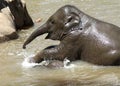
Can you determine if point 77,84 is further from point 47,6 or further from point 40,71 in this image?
point 47,6

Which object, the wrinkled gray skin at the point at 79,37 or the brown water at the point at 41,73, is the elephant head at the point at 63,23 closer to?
the wrinkled gray skin at the point at 79,37

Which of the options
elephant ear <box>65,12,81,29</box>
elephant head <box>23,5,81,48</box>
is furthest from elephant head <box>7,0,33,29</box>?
elephant ear <box>65,12,81,29</box>

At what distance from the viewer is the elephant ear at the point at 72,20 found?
331 inches

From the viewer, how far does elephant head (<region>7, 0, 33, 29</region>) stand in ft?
38.1

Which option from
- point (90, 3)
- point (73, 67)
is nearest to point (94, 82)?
point (73, 67)

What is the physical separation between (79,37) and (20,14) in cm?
376

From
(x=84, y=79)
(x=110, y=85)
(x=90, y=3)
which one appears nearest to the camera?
(x=110, y=85)

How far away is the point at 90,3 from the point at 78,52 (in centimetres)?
604

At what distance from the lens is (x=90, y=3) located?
1419 cm

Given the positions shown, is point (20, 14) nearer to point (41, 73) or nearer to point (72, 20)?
point (72, 20)

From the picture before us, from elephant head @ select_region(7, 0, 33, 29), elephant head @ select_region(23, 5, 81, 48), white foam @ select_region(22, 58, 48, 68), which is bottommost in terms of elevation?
elephant head @ select_region(7, 0, 33, 29)

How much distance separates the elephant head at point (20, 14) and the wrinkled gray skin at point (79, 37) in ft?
10.3

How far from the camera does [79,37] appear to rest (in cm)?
830

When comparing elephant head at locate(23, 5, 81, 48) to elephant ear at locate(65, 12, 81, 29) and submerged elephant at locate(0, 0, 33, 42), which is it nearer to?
elephant ear at locate(65, 12, 81, 29)
